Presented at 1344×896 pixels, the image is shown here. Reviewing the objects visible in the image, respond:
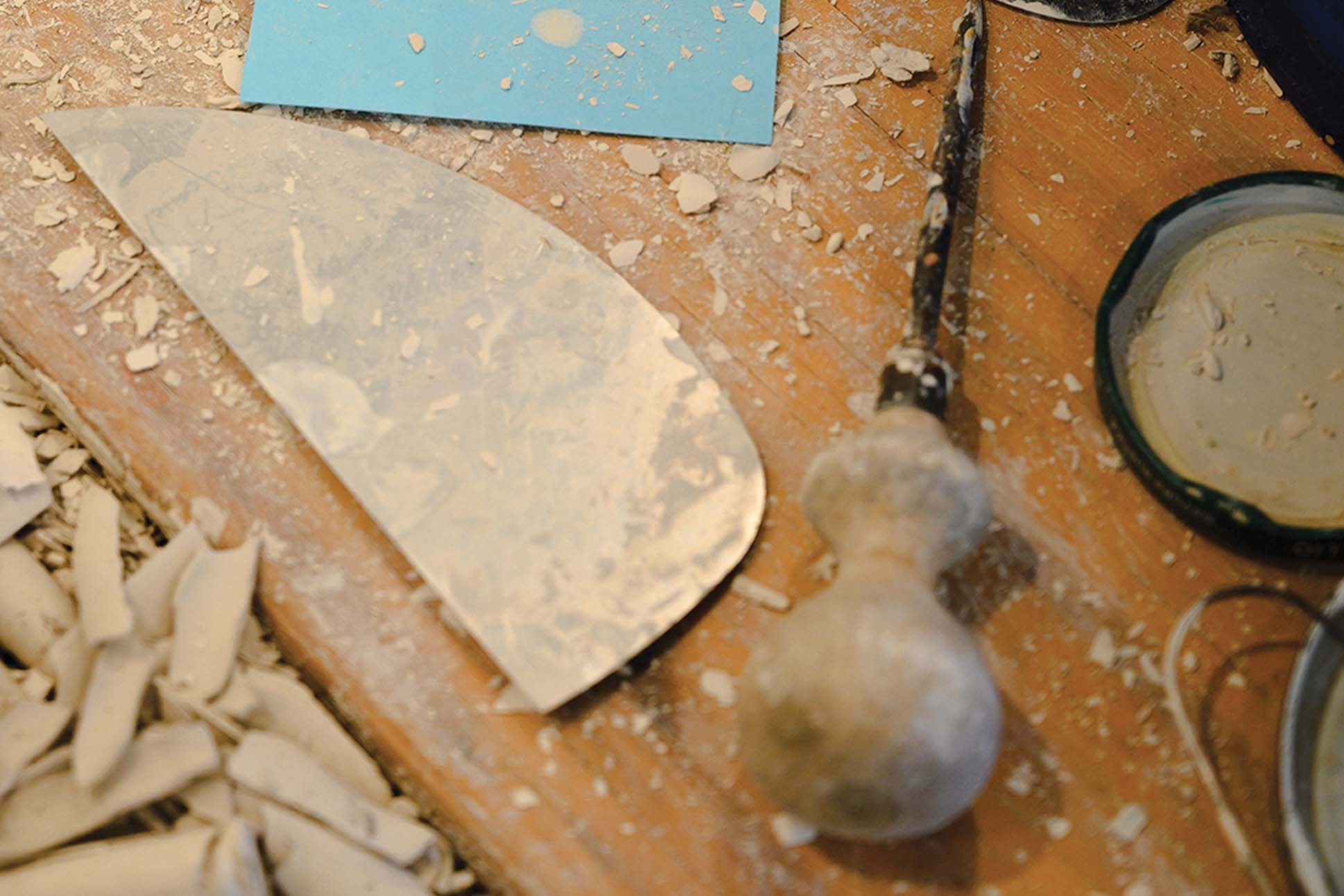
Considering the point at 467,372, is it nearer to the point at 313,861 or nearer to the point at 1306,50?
the point at 313,861

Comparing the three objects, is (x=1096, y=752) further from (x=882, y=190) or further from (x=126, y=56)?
(x=126, y=56)

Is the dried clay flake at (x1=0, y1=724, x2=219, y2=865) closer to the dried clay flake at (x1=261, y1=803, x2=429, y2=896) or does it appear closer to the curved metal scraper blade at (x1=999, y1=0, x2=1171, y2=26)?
the dried clay flake at (x1=261, y1=803, x2=429, y2=896)

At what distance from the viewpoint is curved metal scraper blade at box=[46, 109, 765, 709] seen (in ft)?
2.12

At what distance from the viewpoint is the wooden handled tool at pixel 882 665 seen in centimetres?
49

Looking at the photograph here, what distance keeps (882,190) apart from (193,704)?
68cm

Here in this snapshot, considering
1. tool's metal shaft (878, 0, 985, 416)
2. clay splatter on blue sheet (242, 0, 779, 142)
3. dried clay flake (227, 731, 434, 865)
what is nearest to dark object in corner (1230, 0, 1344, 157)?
tool's metal shaft (878, 0, 985, 416)

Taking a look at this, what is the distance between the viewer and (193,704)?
637mm

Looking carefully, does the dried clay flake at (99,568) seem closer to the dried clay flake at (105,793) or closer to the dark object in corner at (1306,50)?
the dried clay flake at (105,793)

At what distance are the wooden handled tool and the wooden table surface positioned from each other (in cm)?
10

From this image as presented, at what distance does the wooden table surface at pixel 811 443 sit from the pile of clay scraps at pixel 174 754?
0.03m

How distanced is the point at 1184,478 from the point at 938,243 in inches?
9.8

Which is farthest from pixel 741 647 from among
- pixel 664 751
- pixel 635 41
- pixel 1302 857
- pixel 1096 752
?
pixel 635 41

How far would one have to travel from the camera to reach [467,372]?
0.70 m

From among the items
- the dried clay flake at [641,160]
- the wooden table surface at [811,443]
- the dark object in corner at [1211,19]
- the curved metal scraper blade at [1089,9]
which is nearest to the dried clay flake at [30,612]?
the wooden table surface at [811,443]
